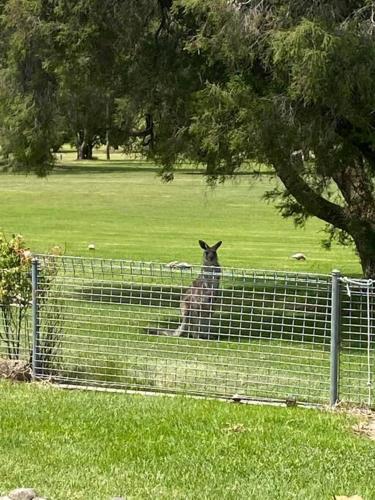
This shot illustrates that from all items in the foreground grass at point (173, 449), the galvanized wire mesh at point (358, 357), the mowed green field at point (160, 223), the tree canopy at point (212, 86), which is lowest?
the mowed green field at point (160, 223)

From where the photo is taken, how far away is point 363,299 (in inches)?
436

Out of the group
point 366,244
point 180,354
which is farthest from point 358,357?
point 366,244

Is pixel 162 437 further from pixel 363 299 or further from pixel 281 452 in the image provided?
pixel 363 299

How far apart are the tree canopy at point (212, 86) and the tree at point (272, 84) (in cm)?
2

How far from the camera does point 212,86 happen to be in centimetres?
1362

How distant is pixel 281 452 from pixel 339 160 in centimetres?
752

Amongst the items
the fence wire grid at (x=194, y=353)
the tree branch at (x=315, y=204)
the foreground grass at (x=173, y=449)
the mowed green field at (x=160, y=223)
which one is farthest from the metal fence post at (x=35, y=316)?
the tree branch at (x=315, y=204)

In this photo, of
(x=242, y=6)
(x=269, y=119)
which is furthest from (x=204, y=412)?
(x=242, y=6)

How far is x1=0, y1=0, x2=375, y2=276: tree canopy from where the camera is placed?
12570mm

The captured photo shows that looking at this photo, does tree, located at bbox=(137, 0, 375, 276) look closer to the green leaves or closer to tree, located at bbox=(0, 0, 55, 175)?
tree, located at bbox=(0, 0, 55, 175)

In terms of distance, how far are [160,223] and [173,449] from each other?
94.1ft

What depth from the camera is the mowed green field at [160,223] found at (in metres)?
26.2

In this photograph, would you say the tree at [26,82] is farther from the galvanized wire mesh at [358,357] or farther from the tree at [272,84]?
the galvanized wire mesh at [358,357]

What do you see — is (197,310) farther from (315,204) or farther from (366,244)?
(315,204)
